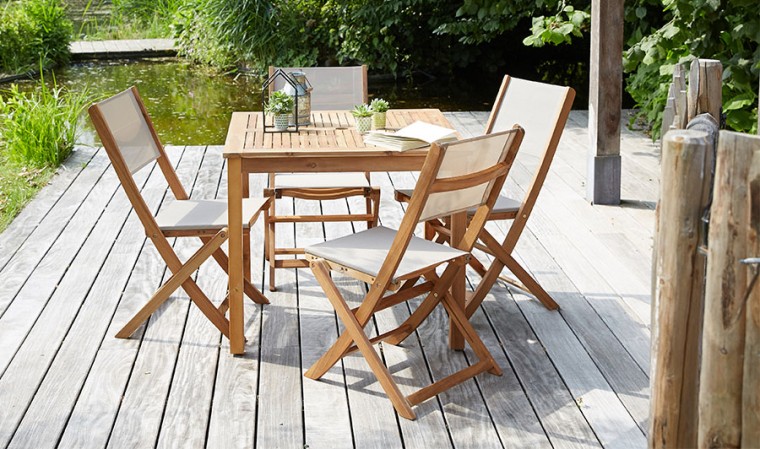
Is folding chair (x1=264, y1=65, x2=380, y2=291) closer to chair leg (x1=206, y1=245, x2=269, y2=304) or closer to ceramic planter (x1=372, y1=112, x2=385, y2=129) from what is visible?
chair leg (x1=206, y1=245, x2=269, y2=304)

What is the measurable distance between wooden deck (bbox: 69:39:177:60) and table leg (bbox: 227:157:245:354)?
10.7 m

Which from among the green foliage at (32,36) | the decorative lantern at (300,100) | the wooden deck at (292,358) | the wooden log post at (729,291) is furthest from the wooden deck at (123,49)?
the wooden log post at (729,291)

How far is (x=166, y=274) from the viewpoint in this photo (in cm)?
474

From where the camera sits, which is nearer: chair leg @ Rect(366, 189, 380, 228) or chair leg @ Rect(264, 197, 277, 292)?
chair leg @ Rect(264, 197, 277, 292)

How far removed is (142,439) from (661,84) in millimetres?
4771

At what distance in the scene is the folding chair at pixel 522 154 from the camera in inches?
159

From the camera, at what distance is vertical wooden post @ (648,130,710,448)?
219 centimetres

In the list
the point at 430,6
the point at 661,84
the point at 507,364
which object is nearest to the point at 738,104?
the point at 661,84

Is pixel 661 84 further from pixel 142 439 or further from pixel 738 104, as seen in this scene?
pixel 142 439

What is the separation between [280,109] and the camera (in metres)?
4.16

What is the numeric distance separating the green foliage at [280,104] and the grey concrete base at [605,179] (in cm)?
229

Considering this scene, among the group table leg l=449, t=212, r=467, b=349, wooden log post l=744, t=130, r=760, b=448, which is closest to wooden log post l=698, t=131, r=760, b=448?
wooden log post l=744, t=130, r=760, b=448

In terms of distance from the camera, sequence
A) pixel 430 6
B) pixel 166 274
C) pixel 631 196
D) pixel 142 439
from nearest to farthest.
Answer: pixel 142 439 < pixel 166 274 < pixel 631 196 < pixel 430 6

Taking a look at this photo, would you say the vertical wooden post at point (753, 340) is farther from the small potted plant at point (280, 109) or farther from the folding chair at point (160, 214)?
the small potted plant at point (280, 109)
